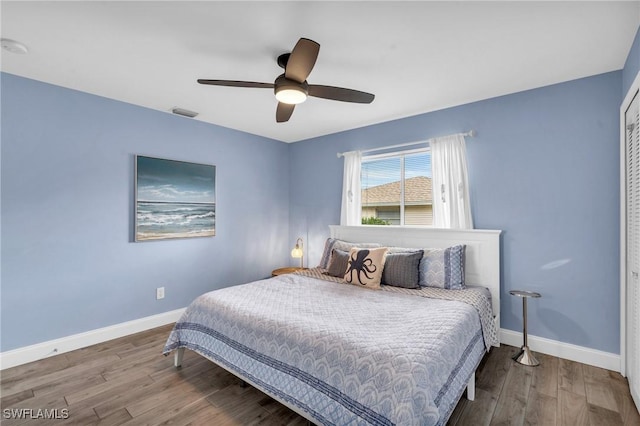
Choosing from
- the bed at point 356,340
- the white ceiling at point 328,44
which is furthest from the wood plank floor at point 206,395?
the white ceiling at point 328,44

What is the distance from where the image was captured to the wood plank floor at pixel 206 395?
1.92 metres

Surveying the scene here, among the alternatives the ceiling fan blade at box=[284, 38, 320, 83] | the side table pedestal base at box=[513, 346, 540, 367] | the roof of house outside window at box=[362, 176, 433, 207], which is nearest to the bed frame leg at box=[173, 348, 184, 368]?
the ceiling fan blade at box=[284, 38, 320, 83]

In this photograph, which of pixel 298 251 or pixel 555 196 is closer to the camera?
pixel 555 196

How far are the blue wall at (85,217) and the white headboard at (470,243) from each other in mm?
2301

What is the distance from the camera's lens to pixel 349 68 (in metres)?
2.46

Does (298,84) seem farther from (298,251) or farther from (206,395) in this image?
(298,251)

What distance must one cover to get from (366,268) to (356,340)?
4.41 feet

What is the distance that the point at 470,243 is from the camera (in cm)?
309

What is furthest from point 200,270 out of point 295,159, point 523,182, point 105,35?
point 523,182

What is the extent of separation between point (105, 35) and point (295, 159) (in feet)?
10.3

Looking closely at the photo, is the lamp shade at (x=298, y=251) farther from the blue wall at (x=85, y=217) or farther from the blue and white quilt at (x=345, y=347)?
the blue and white quilt at (x=345, y=347)

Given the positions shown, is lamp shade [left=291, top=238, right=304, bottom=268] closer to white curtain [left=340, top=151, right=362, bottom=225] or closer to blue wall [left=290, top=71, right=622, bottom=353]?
white curtain [left=340, top=151, right=362, bottom=225]

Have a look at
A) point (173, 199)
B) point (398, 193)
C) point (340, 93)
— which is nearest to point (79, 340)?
point (173, 199)

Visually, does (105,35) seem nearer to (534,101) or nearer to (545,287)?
(534,101)
